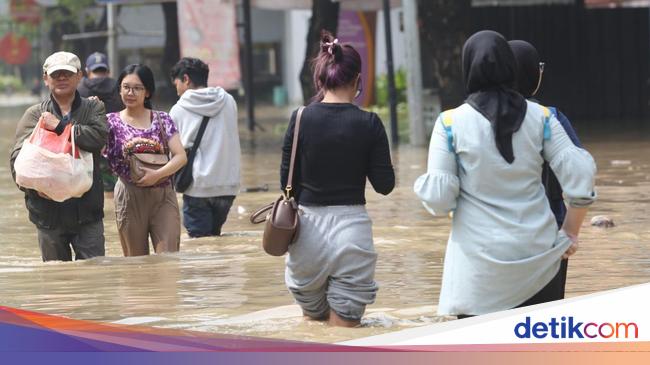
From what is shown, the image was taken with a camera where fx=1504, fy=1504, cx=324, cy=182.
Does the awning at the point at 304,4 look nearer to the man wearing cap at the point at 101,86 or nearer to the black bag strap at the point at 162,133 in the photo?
the man wearing cap at the point at 101,86

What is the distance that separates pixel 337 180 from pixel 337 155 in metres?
0.14

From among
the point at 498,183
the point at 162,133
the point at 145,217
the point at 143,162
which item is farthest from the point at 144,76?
the point at 498,183

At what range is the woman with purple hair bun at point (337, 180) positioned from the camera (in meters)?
7.55

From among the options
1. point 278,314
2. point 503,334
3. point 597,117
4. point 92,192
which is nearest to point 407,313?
point 278,314

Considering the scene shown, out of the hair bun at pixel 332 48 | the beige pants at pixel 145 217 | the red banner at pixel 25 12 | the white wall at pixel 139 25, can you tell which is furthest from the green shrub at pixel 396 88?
the hair bun at pixel 332 48

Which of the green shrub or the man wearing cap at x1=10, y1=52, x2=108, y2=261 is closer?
the man wearing cap at x1=10, y1=52, x2=108, y2=261

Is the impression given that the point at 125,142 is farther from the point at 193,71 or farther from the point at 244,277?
the point at 193,71

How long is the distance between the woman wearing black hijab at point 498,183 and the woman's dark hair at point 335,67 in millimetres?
1036

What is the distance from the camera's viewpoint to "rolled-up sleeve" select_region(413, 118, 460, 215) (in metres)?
6.54

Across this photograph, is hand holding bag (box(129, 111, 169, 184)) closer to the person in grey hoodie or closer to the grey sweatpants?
the person in grey hoodie

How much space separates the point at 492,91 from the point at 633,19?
939 inches

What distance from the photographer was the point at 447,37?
984 inches

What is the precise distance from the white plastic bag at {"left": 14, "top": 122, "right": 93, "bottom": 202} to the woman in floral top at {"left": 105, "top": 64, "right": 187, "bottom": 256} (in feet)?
1.80

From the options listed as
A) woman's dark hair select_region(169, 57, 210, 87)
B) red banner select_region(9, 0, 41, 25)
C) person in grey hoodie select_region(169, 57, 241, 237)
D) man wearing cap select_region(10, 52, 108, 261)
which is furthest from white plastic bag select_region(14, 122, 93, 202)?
red banner select_region(9, 0, 41, 25)
